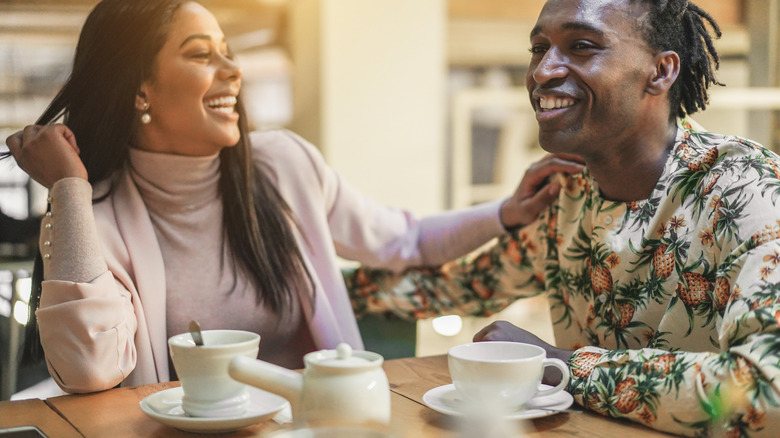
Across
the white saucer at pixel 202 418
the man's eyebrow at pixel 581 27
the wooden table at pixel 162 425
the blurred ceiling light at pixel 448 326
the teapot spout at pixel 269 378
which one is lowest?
the blurred ceiling light at pixel 448 326

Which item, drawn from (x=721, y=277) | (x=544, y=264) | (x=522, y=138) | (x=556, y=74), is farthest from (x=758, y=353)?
(x=522, y=138)

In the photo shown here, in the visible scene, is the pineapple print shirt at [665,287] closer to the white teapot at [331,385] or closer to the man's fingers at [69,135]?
the white teapot at [331,385]

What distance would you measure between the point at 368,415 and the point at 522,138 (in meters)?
3.61

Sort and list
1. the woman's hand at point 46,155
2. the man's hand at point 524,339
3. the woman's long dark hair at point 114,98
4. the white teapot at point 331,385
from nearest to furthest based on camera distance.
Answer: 1. the white teapot at point 331,385
2. the man's hand at point 524,339
3. the woman's hand at point 46,155
4. the woman's long dark hair at point 114,98

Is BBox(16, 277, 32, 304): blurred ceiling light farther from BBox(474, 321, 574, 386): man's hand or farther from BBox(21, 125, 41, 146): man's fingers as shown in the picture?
BBox(474, 321, 574, 386): man's hand

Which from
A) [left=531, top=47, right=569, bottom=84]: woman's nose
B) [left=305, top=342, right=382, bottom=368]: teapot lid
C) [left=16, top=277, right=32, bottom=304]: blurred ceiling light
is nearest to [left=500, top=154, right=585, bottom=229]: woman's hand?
[left=531, top=47, right=569, bottom=84]: woman's nose

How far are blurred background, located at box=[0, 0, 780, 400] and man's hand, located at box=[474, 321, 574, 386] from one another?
5.46 ft

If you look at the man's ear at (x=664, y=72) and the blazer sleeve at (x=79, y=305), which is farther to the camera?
the man's ear at (x=664, y=72)

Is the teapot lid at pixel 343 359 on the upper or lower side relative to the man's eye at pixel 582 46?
lower

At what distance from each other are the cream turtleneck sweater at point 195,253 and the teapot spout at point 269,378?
2.47ft

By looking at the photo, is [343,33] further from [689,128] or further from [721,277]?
[721,277]

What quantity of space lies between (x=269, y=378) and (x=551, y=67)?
30.7 inches

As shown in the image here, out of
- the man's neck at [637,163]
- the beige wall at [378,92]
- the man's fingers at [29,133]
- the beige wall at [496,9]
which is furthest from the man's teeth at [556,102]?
the beige wall at [496,9]

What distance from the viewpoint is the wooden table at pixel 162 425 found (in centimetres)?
108
